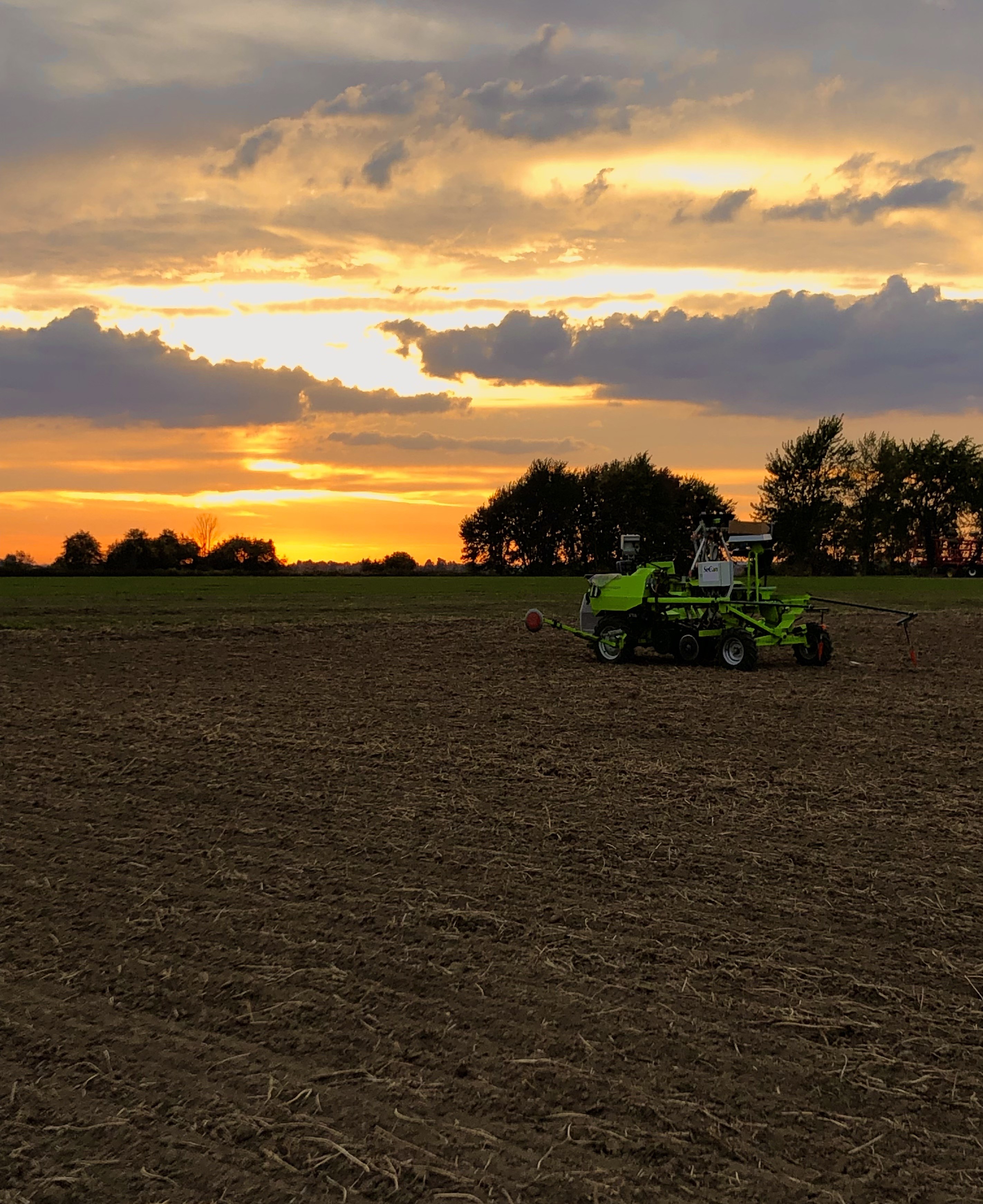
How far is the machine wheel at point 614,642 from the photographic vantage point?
816 inches

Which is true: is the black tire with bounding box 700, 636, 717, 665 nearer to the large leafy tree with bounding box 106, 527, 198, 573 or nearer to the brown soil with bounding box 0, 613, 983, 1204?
the brown soil with bounding box 0, 613, 983, 1204

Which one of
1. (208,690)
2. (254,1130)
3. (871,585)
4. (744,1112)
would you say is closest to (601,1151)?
(744,1112)

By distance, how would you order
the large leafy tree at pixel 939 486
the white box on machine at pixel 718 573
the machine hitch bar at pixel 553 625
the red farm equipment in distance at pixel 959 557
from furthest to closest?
1. the large leafy tree at pixel 939 486
2. the red farm equipment in distance at pixel 959 557
3. the machine hitch bar at pixel 553 625
4. the white box on machine at pixel 718 573

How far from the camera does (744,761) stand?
11.6 metres

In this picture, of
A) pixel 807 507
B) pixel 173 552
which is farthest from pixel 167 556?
pixel 807 507

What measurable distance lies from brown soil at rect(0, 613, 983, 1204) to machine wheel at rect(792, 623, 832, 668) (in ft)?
24.4

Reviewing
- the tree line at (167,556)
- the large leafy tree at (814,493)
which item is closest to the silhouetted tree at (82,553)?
the tree line at (167,556)

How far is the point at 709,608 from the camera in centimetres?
2038

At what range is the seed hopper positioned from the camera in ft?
65.0

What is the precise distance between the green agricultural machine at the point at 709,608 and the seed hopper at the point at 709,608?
2cm

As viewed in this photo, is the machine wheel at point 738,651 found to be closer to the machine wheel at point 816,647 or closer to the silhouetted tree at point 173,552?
the machine wheel at point 816,647

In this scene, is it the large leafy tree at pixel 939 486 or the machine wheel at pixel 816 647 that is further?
the large leafy tree at pixel 939 486

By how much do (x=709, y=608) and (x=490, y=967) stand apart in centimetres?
1496

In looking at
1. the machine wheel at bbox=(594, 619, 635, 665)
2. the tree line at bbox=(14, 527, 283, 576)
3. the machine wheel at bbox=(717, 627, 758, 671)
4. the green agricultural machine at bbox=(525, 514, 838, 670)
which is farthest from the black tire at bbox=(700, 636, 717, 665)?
the tree line at bbox=(14, 527, 283, 576)
